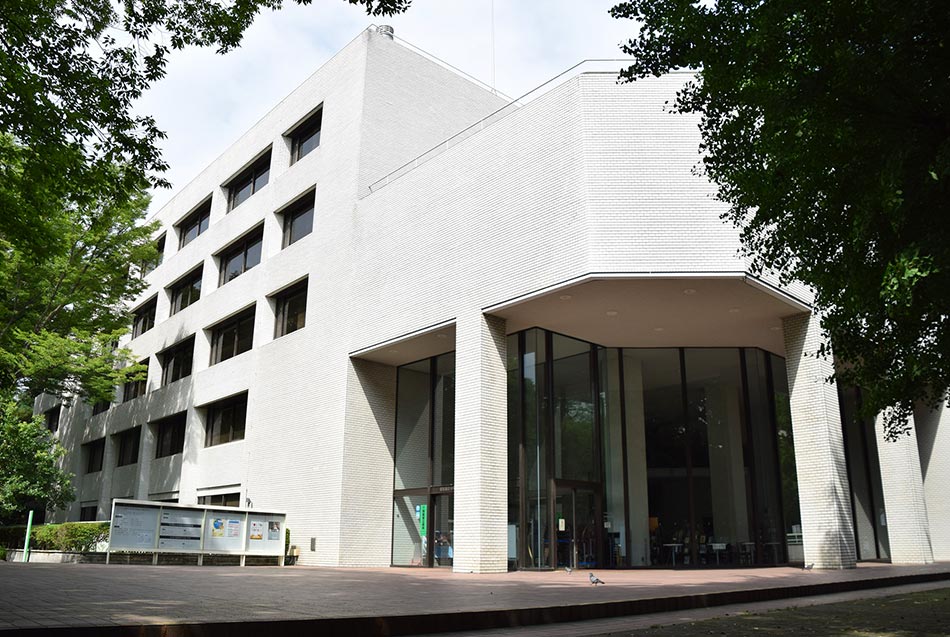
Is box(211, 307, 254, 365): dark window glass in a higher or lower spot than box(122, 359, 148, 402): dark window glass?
higher

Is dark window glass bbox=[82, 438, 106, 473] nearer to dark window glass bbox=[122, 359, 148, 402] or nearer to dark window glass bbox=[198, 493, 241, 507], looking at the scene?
dark window glass bbox=[122, 359, 148, 402]

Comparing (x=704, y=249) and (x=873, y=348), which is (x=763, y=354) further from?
(x=873, y=348)

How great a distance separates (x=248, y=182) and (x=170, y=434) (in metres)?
10.0

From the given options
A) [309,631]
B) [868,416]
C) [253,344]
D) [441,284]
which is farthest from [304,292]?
[309,631]

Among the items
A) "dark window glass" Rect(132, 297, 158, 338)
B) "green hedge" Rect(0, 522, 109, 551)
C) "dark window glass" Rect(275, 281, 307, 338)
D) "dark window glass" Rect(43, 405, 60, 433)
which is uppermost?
"dark window glass" Rect(132, 297, 158, 338)

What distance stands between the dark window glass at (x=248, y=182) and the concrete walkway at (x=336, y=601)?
61.0 feet

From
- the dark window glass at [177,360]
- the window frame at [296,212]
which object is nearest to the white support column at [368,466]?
the window frame at [296,212]

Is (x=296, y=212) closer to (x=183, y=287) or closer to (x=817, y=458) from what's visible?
(x=183, y=287)

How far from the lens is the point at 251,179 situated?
94.6ft

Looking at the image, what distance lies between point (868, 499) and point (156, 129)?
23338 millimetres

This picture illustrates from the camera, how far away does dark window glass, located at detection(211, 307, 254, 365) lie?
26297 millimetres

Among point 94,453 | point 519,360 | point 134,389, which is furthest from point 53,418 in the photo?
point 519,360

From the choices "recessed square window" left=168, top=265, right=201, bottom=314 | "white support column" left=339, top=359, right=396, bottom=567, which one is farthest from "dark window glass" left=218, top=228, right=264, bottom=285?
"white support column" left=339, top=359, right=396, bottom=567

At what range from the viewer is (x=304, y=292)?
2375 centimetres
